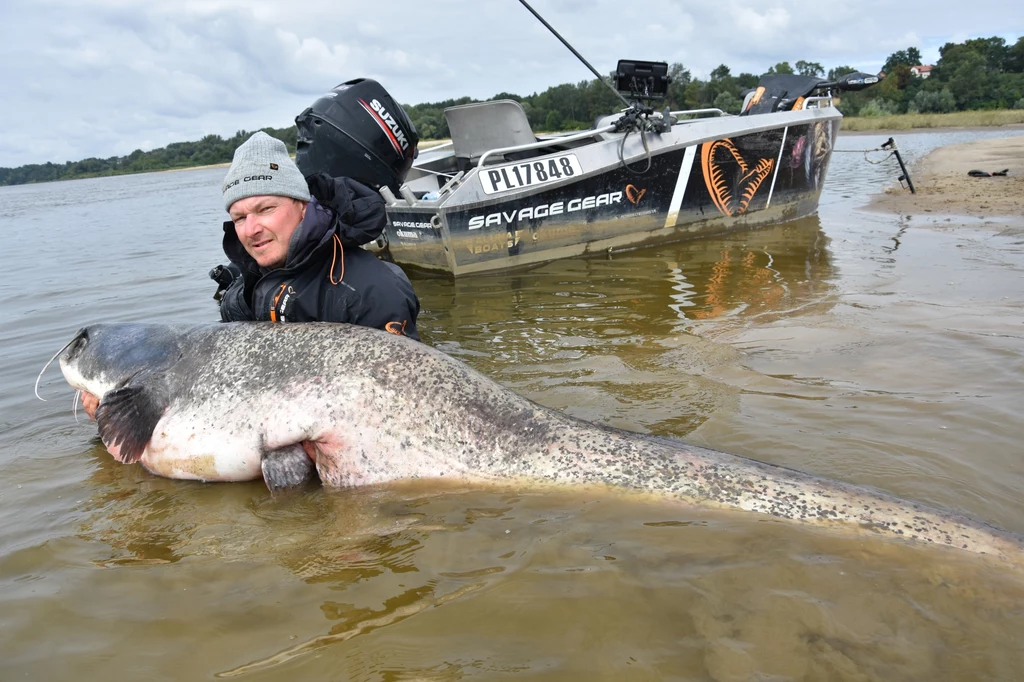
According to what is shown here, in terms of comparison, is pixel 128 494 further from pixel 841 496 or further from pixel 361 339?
pixel 841 496

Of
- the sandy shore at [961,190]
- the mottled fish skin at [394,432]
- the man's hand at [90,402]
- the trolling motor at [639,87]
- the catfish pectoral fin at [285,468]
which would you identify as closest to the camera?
the mottled fish skin at [394,432]

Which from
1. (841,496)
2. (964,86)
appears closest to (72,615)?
(841,496)

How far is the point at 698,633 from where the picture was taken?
2.03m

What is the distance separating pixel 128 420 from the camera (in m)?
3.25

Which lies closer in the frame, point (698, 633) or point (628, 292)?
point (698, 633)

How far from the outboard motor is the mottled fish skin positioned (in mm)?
2339

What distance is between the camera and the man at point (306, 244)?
11.1 ft

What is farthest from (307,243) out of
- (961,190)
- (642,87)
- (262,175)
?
(961,190)

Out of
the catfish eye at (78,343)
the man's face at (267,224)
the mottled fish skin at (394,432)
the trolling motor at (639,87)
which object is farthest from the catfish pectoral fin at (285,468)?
the trolling motor at (639,87)

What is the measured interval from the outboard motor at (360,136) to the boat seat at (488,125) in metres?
3.67

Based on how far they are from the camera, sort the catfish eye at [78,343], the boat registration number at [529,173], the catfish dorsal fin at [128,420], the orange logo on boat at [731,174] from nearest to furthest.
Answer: the catfish dorsal fin at [128,420] → the catfish eye at [78,343] → the boat registration number at [529,173] → the orange logo on boat at [731,174]

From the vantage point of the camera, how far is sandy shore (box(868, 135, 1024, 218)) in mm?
11422

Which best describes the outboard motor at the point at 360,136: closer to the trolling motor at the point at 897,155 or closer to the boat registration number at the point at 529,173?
the boat registration number at the point at 529,173

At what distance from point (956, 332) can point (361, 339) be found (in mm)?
4277
